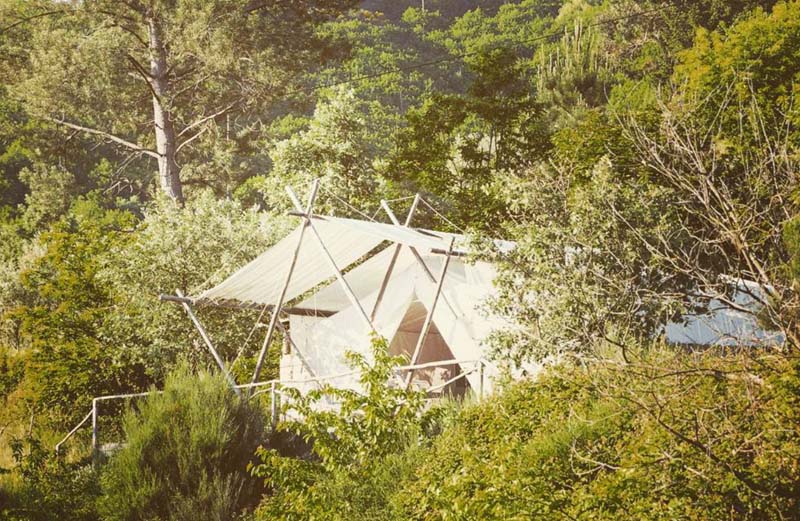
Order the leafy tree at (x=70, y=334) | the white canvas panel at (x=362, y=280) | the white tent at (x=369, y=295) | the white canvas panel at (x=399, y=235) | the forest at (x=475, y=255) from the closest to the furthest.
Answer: the forest at (x=475, y=255) < the white canvas panel at (x=399, y=235) < the white tent at (x=369, y=295) < the white canvas panel at (x=362, y=280) < the leafy tree at (x=70, y=334)

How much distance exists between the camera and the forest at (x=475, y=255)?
559 cm

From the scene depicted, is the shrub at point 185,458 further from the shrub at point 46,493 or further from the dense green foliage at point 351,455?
the dense green foliage at point 351,455

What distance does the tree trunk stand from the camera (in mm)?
21859

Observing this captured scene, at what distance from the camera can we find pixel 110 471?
9969 millimetres

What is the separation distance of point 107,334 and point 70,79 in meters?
8.56

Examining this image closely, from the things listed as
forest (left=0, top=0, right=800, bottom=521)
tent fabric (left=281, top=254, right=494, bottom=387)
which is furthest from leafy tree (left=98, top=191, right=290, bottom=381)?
tent fabric (left=281, top=254, right=494, bottom=387)

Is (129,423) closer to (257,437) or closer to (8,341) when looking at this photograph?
(257,437)

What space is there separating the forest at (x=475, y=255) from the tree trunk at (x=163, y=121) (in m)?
0.07

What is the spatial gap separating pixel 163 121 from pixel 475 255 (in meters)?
15.1

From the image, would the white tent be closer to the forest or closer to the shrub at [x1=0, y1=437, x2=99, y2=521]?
the forest

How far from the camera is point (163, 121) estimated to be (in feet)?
74.2

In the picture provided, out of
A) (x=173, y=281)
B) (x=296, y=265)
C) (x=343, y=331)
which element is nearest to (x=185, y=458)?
(x=296, y=265)

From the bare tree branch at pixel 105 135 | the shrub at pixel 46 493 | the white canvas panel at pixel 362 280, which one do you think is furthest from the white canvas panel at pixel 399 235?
the bare tree branch at pixel 105 135

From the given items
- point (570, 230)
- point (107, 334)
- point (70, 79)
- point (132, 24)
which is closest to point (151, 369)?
point (107, 334)
